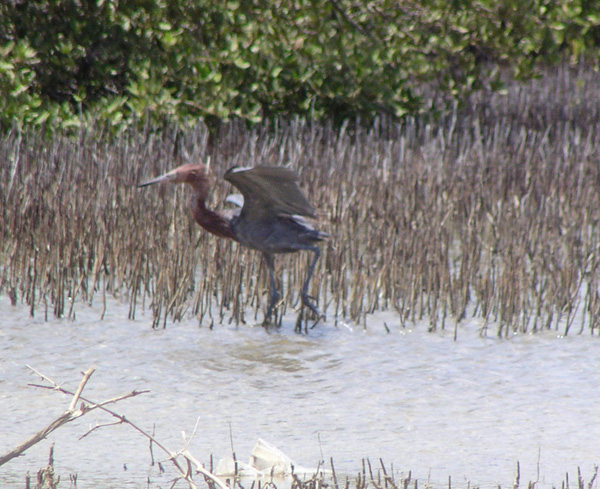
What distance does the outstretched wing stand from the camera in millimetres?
4422

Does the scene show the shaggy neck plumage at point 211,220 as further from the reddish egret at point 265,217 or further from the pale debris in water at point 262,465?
the pale debris in water at point 262,465

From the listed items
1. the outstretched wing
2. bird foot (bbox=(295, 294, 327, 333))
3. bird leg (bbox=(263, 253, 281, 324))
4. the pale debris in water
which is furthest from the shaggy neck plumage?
the pale debris in water

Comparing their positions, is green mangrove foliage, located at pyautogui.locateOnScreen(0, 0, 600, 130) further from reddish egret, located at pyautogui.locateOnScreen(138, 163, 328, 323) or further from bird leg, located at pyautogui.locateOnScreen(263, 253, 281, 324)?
bird leg, located at pyautogui.locateOnScreen(263, 253, 281, 324)


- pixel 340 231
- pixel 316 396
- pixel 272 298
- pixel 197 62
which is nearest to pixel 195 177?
pixel 272 298

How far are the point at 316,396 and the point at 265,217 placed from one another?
121 centimetres

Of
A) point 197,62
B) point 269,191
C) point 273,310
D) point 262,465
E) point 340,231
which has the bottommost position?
point 262,465

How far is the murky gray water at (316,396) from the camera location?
3.18 meters

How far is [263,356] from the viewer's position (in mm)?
4492

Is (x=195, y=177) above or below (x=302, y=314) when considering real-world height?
above

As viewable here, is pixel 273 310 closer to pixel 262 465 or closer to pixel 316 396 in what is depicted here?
pixel 316 396

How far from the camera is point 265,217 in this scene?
4.85 meters

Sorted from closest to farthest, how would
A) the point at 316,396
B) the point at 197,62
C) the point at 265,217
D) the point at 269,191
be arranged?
the point at 316,396 → the point at 269,191 → the point at 265,217 → the point at 197,62

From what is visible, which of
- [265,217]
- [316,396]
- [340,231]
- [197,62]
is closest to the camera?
[316,396]

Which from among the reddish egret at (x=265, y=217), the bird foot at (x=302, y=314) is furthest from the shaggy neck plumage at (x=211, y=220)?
the bird foot at (x=302, y=314)
